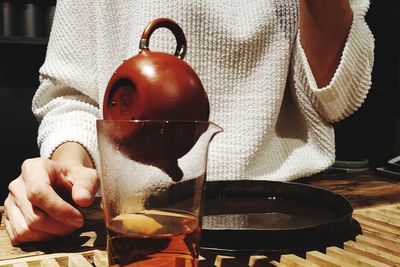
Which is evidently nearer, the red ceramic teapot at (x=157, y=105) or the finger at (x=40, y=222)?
the red ceramic teapot at (x=157, y=105)

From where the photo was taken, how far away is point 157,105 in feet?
1.41

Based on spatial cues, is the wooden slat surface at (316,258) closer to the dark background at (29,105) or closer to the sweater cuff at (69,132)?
the sweater cuff at (69,132)

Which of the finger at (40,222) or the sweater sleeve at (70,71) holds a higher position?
the sweater sleeve at (70,71)

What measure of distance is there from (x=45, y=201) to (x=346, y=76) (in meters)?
0.80

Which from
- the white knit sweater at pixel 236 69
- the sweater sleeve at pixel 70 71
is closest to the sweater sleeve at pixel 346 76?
the white knit sweater at pixel 236 69

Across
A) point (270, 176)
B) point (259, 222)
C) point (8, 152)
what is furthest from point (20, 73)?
point (259, 222)

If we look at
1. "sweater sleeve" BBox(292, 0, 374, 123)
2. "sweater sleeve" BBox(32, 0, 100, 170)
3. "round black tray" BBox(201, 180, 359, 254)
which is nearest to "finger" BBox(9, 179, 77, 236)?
"round black tray" BBox(201, 180, 359, 254)

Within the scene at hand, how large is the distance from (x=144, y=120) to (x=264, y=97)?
2.81 ft

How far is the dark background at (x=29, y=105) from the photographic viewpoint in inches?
79.0

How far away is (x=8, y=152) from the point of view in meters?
2.12

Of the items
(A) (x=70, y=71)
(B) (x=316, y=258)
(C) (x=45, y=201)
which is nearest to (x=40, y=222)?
(C) (x=45, y=201)

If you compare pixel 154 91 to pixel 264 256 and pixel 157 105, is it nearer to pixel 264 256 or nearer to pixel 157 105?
pixel 157 105

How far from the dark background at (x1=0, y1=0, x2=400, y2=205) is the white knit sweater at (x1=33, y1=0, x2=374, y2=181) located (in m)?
0.61

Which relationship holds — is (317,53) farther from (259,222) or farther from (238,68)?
(259,222)
